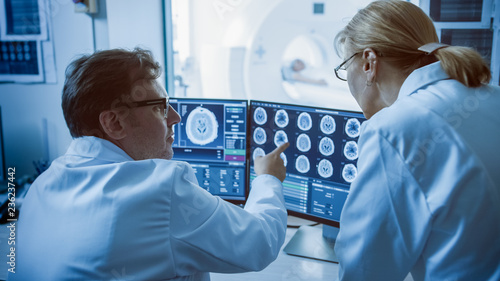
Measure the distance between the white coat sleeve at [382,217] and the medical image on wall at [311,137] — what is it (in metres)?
0.45

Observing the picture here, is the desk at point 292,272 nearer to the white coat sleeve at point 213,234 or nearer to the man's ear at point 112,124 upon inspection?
the white coat sleeve at point 213,234

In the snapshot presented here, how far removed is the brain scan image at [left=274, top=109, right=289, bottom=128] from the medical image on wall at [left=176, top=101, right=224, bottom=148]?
0.22 metres

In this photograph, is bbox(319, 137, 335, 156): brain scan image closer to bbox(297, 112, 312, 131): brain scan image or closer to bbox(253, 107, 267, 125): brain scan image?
bbox(297, 112, 312, 131): brain scan image

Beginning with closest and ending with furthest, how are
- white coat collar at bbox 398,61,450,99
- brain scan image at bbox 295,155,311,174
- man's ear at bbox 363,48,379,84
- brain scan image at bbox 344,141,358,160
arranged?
white coat collar at bbox 398,61,450,99, man's ear at bbox 363,48,379,84, brain scan image at bbox 344,141,358,160, brain scan image at bbox 295,155,311,174

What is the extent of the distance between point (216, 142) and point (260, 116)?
0.21m

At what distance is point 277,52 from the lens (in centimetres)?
257

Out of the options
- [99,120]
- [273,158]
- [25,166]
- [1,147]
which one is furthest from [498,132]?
[25,166]

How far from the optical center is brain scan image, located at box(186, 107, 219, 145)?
5.29 ft

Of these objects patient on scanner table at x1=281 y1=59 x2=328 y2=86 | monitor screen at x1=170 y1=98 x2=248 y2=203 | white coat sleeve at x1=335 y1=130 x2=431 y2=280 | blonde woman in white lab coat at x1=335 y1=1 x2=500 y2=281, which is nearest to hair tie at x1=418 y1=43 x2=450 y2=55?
blonde woman in white lab coat at x1=335 y1=1 x2=500 y2=281

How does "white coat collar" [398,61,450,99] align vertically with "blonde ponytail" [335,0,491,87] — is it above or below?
below

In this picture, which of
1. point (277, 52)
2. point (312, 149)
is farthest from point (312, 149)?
point (277, 52)

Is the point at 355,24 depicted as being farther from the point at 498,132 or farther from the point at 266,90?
the point at 266,90

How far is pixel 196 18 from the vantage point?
7.64 ft

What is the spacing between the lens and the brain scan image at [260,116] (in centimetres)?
156
